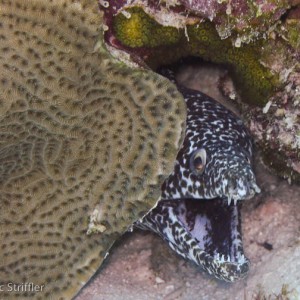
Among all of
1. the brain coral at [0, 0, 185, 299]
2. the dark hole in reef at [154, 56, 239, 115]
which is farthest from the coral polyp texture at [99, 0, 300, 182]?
the brain coral at [0, 0, 185, 299]

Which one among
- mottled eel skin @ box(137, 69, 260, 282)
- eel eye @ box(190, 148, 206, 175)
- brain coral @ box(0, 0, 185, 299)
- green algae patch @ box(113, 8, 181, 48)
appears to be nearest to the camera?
brain coral @ box(0, 0, 185, 299)

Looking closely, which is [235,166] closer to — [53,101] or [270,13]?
[270,13]

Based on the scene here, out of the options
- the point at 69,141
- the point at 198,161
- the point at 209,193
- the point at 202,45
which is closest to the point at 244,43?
the point at 202,45

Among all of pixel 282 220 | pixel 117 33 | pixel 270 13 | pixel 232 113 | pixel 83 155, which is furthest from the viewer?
pixel 232 113

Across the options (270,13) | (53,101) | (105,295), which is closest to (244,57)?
(270,13)

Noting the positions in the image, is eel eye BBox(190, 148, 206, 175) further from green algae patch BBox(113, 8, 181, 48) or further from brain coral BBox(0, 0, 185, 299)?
green algae patch BBox(113, 8, 181, 48)

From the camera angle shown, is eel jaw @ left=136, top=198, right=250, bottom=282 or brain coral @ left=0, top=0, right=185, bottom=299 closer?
brain coral @ left=0, top=0, right=185, bottom=299
